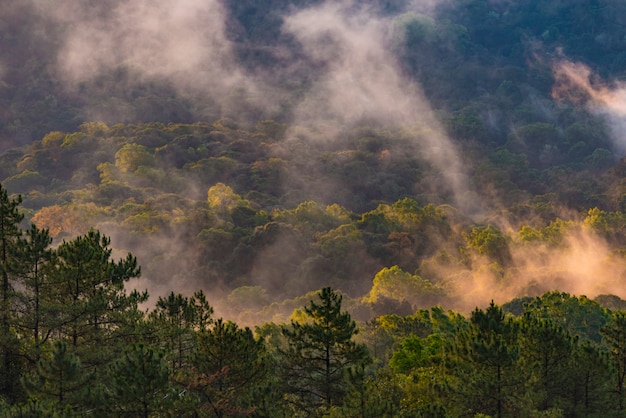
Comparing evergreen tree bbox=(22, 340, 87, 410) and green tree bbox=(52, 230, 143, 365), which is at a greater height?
green tree bbox=(52, 230, 143, 365)

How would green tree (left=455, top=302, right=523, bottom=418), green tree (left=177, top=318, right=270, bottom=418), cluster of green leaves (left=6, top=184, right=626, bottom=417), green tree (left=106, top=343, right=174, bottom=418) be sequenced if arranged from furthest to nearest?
green tree (left=455, top=302, right=523, bottom=418)
green tree (left=177, top=318, right=270, bottom=418)
cluster of green leaves (left=6, top=184, right=626, bottom=417)
green tree (left=106, top=343, right=174, bottom=418)

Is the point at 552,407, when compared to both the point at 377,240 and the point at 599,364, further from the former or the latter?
the point at 377,240

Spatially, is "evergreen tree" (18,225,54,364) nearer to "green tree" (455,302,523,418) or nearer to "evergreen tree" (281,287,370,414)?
"evergreen tree" (281,287,370,414)

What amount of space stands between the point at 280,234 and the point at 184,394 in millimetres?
150724

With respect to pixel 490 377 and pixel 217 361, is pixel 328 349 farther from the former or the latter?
pixel 490 377

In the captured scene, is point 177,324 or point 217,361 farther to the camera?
point 177,324

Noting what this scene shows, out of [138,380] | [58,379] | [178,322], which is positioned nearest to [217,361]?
[138,380]

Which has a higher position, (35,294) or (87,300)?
(87,300)

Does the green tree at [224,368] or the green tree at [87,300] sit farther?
the green tree at [87,300]

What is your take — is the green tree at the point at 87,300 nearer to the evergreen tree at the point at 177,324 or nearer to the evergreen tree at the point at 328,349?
the evergreen tree at the point at 177,324

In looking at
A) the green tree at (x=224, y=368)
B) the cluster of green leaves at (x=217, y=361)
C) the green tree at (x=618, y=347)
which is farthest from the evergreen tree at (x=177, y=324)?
the green tree at (x=618, y=347)

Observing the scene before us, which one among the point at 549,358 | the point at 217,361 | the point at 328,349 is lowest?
the point at 217,361

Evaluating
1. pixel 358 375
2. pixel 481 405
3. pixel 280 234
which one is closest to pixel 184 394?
pixel 358 375

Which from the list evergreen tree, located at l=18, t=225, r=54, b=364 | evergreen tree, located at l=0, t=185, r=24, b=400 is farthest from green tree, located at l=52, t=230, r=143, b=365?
evergreen tree, located at l=0, t=185, r=24, b=400
